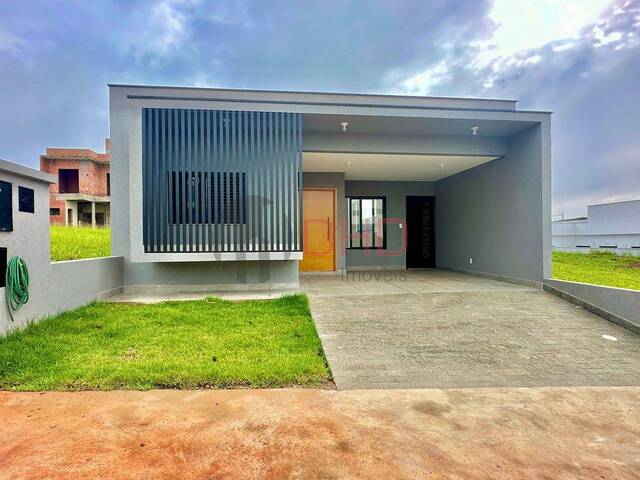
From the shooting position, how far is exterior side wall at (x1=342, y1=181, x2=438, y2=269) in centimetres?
1059

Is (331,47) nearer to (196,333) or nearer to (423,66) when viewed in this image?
(423,66)

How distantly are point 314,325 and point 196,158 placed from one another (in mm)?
3842

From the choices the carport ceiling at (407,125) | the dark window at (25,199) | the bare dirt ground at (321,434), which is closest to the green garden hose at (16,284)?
the dark window at (25,199)

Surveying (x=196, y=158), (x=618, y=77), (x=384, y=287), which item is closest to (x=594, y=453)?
(x=384, y=287)

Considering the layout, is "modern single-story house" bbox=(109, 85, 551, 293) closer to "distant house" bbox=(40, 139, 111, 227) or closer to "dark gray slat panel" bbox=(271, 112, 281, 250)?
"dark gray slat panel" bbox=(271, 112, 281, 250)

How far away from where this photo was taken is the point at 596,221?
2023 centimetres

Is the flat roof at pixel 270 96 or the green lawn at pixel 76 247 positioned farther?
the flat roof at pixel 270 96

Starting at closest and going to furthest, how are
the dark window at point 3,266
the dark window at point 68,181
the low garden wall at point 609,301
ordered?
1. the dark window at point 3,266
2. the low garden wall at point 609,301
3. the dark window at point 68,181

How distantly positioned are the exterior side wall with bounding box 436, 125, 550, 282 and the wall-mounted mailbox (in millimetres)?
8367

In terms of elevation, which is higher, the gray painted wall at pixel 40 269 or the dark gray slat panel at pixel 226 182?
the dark gray slat panel at pixel 226 182

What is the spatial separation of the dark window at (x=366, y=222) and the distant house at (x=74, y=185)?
24679 mm

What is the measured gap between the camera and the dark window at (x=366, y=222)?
10.6 meters

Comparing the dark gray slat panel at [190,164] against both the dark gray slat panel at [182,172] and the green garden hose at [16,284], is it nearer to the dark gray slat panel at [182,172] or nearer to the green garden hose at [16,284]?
the dark gray slat panel at [182,172]

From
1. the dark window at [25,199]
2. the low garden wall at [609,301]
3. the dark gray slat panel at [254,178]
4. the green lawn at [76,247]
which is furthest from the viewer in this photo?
the dark gray slat panel at [254,178]
